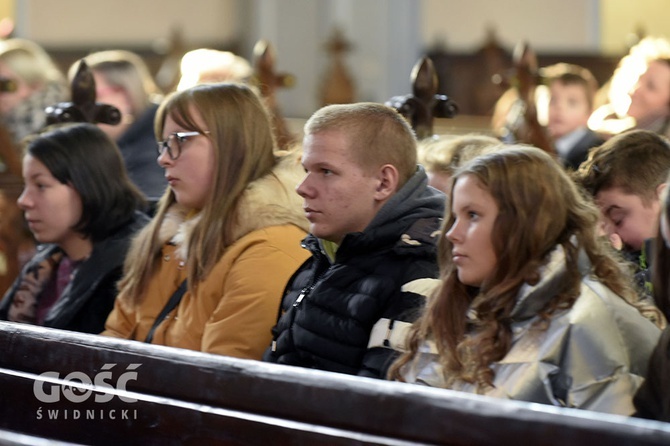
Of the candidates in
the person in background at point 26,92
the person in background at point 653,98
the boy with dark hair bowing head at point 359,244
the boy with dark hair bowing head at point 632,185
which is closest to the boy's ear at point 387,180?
the boy with dark hair bowing head at point 359,244

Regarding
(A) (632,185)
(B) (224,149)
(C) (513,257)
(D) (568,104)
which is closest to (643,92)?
(D) (568,104)

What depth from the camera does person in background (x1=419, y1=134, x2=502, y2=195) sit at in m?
3.45

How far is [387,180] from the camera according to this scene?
3.03 metres

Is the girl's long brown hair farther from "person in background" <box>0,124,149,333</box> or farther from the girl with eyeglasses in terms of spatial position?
"person in background" <box>0,124,149,333</box>

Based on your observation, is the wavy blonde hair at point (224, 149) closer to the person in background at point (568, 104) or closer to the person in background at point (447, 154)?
the person in background at point (447, 154)

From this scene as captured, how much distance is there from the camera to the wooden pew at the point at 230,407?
1.71 m

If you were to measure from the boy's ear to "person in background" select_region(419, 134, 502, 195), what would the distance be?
424 millimetres

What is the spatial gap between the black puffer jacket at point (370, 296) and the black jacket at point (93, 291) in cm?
105

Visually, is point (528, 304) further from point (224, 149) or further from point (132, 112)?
point (132, 112)

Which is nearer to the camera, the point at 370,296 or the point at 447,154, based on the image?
the point at 370,296

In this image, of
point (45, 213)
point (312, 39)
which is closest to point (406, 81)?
point (312, 39)

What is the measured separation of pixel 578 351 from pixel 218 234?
4.24ft

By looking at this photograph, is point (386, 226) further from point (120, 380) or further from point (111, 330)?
point (111, 330)

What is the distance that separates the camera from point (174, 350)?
2275mm
